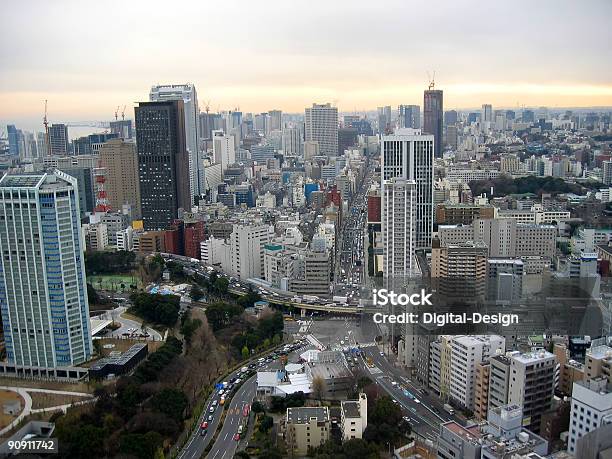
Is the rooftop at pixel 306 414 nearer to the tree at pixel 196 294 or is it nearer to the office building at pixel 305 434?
the office building at pixel 305 434

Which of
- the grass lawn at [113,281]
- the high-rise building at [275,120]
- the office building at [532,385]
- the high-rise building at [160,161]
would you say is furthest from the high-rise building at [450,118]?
the office building at [532,385]

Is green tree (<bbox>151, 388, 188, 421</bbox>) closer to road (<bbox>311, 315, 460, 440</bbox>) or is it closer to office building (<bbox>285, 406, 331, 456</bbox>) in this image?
office building (<bbox>285, 406, 331, 456</bbox>)

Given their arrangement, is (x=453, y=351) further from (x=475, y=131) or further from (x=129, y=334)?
(x=475, y=131)

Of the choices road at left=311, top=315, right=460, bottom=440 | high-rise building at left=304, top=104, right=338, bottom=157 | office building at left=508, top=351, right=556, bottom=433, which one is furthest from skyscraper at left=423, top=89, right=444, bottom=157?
office building at left=508, top=351, right=556, bottom=433

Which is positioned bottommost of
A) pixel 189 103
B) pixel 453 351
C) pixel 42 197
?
pixel 453 351

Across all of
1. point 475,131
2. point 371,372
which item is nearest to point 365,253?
point 371,372
